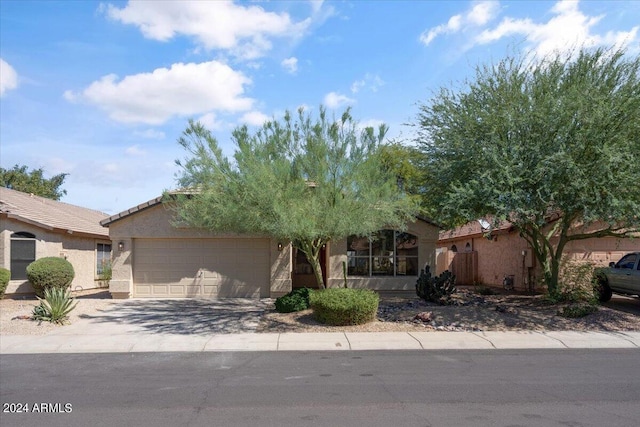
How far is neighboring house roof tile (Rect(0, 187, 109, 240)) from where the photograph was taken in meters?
19.8

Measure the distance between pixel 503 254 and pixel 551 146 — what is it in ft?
41.0

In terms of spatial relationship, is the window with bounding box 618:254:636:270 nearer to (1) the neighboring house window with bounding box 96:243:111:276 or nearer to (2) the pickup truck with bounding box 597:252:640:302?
(2) the pickup truck with bounding box 597:252:640:302

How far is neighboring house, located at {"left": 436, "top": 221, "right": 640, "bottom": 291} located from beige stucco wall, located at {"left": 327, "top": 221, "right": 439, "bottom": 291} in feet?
2.81

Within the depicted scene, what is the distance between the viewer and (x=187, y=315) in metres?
15.6

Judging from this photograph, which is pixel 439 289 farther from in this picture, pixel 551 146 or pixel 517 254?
pixel 517 254

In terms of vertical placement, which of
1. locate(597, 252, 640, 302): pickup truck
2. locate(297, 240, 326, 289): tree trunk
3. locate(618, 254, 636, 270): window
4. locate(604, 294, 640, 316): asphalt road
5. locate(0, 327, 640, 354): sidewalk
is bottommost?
locate(0, 327, 640, 354): sidewalk

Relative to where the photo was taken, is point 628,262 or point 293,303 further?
point 628,262

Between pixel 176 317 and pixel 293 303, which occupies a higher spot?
pixel 293 303

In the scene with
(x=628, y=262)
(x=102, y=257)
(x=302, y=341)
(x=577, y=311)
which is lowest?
(x=302, y=341)

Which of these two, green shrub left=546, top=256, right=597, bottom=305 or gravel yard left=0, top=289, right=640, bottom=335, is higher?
green shrub left=546, top=256, right=597, bottom=305

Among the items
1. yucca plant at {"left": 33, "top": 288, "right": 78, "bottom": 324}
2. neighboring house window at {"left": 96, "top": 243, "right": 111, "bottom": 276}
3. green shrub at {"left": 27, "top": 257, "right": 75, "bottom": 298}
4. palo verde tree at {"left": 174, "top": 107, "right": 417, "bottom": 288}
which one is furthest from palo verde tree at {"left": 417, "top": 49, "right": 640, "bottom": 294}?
neighboring house window at {"left": 96, "top": 243, "right": 111, "bottom": 276}

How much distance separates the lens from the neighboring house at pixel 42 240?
64.2 feet

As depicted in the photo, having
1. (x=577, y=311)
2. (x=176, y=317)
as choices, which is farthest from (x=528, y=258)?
(x=176, y=317)

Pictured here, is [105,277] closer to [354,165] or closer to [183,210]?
[183,210]
